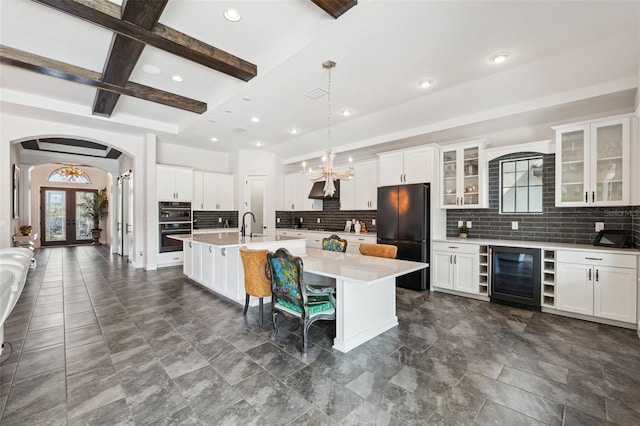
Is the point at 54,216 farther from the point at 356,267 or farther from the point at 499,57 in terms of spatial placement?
the point at 499,57

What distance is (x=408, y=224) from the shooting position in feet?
15.5

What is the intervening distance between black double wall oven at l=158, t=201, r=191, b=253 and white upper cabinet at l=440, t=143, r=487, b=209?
562cm

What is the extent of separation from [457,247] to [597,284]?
159 cm

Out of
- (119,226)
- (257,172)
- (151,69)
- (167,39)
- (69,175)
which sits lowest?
(119,226)

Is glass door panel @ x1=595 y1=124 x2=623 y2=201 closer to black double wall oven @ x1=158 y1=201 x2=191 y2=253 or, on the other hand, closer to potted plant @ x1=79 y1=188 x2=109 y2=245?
black double wall oven @ x1=158 y1=201 x2=191 y2=253

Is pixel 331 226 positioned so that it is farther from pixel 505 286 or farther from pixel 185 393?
pixel 185 393

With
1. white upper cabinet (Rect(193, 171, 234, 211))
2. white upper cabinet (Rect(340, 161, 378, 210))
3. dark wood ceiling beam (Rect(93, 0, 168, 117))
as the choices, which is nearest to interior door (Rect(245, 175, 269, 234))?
white upper cabinet (Rect(193, 171, 234, 211))

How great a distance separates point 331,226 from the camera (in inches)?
277

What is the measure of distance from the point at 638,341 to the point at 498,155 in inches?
108

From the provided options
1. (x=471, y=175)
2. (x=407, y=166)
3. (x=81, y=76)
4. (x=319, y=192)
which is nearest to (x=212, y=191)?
(x=319, y=192)

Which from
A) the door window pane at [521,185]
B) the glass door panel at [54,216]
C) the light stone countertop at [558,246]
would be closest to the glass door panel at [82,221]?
the glass door panel at [54,216]

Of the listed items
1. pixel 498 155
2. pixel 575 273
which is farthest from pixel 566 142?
pixel 575 273

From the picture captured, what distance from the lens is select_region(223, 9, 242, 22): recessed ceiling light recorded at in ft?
8.11

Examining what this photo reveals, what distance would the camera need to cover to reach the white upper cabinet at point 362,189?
5.86 meters
